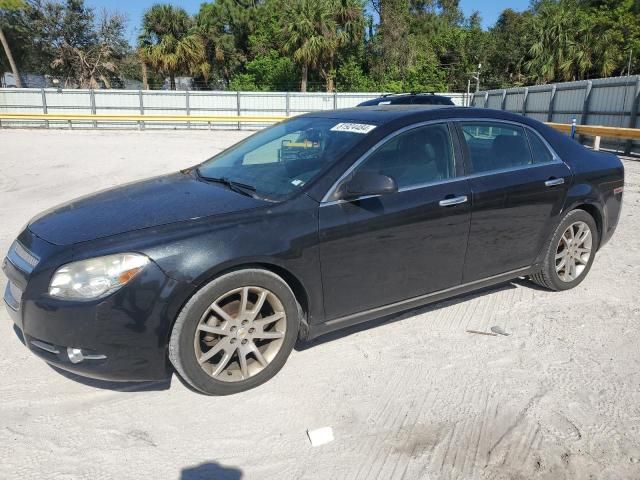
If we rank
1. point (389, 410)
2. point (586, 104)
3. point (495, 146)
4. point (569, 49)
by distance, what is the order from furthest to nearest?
point (569, 49), point (586, 104), point (495, 146), point (389, 410)

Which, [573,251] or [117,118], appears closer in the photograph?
[573,251]

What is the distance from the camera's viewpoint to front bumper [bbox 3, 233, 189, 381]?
2.75 metres

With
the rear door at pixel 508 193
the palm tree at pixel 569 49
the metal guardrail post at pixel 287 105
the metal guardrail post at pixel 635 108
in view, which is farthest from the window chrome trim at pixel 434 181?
the palm tree at pixel 569 49

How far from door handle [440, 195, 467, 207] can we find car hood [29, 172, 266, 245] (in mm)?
1294

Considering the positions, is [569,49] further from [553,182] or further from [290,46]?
[553,182]

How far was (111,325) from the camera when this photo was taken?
2.76m

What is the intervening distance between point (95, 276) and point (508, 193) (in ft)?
9.56

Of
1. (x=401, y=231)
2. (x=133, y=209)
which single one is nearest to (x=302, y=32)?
(x=401, y=231)

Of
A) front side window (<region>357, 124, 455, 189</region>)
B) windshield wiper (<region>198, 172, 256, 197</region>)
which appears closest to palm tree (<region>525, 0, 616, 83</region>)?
front side window (<region>357, 124, 455, 189</region>)

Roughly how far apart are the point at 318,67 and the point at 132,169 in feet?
93.6

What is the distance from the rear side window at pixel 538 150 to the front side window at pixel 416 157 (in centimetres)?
93

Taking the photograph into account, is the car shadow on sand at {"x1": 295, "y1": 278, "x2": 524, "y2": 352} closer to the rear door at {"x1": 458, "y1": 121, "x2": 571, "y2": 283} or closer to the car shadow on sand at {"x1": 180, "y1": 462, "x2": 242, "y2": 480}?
the rear door at {"x1": 458, "y1": 121, "x2": 571, "y2": 283}

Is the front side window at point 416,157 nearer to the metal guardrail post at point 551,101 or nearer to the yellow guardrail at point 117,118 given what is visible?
the metal guardrail post at point 551,101

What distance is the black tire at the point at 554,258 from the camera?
4.49 m
